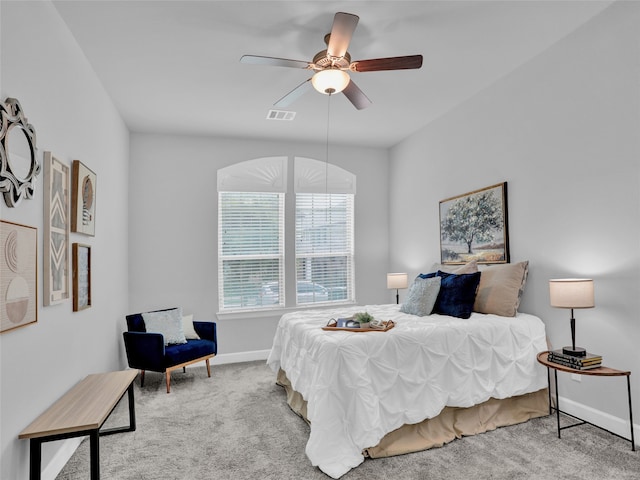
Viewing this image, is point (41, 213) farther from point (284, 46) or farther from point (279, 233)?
point (279, 233)

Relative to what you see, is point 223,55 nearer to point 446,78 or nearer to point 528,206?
point 446,78

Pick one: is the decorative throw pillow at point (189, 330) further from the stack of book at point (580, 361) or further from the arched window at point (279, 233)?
the stack of book at point (580, 361)

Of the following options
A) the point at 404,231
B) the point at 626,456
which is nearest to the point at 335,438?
the point at 626,456

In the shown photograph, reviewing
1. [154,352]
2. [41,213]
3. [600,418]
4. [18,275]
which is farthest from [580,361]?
[154,352]

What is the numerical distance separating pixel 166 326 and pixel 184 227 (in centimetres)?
136

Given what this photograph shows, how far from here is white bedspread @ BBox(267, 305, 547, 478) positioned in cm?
247

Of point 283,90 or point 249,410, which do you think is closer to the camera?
point 249,410

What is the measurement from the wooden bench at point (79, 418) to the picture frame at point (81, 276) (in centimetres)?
57

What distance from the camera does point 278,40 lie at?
2.94 m

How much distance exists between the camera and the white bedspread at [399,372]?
8.09ft

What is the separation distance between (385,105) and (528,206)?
5.87 ft

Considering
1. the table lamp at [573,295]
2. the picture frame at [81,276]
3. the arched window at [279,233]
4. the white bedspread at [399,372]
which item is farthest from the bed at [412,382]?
the arched window at [279,233]

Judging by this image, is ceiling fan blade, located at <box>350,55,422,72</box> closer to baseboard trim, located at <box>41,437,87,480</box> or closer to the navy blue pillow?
the navy blue pillow

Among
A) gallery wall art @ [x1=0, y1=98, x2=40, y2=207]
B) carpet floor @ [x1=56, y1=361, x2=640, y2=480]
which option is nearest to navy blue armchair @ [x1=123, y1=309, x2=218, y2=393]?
carpet floor @ [x1=56, y1=361, x2=640, y2=480]
